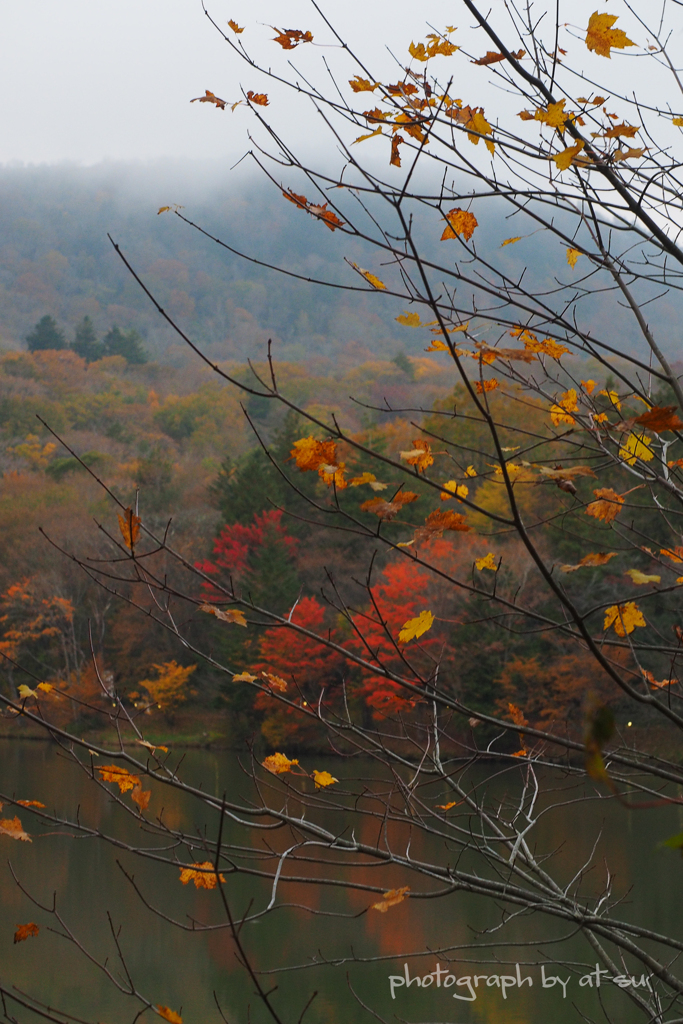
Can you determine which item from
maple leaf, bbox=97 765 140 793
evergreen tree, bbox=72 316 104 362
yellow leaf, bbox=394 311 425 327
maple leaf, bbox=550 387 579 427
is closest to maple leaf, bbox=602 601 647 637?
maple leaf, bbox=550 387 579 427

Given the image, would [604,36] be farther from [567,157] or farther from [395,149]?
[567,157]

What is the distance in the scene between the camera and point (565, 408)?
1964 mm

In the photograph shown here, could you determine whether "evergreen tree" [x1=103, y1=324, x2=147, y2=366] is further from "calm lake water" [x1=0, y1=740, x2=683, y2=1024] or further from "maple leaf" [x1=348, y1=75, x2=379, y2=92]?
"maple leaf" [x1=348, y1=75, x2=379, y2=92]

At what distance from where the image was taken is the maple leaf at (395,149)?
1.68 metres

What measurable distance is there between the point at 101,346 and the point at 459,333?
165 ft

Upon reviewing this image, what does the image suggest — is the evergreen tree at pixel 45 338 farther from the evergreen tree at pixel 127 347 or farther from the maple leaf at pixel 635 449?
the maple leaf at pixel 635 449

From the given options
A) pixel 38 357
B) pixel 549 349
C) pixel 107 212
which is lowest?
pixel 549 349

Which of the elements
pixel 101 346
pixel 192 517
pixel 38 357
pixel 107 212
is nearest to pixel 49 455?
pixel 192 517

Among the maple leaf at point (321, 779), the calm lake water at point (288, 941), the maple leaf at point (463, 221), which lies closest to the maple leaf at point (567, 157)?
the maple leaf at point (463, 221)

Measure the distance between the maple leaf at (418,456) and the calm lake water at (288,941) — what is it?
404cm

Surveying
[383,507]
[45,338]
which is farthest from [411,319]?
[45,338]

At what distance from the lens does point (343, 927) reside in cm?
816

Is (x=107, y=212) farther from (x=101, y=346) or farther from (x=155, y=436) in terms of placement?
(x=155, y=436)

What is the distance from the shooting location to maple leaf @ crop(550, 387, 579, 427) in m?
1.93
